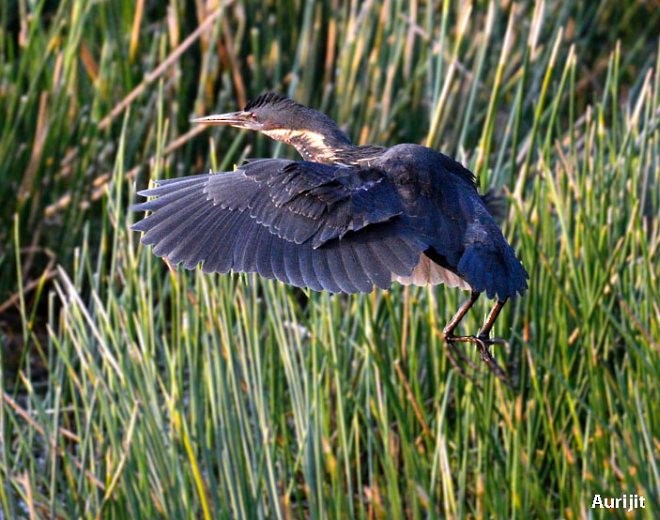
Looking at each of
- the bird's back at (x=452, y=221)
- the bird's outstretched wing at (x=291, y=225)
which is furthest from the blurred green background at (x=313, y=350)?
the bird's back at (x=452, y=221)

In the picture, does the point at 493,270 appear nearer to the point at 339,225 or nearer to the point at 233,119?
the point at 339,225

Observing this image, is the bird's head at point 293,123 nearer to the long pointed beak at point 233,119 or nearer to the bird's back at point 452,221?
the long pointed beak at point 233,119

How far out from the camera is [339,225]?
2305 millimetres

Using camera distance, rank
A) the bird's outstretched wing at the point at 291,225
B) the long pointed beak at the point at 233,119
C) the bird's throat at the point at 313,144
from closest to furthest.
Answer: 1. the bird's outstretched wing at the point at 291,225
2. the bird's throat at the point at 313,144
3. the long pointed beak at the point at 233,119

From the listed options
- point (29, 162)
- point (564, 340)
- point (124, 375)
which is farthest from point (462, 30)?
point (29, 162)

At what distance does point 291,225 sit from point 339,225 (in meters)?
0.09

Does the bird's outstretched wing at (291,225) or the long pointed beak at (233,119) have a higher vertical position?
the long pointed beak at (233,119)

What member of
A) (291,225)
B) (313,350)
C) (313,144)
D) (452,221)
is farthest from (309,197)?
(313,350)

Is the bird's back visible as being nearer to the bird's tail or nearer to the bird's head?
the bird's tail

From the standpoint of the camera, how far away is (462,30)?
131 inches

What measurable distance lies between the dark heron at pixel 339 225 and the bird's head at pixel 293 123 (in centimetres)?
17

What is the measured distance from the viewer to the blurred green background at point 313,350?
2.66 meters

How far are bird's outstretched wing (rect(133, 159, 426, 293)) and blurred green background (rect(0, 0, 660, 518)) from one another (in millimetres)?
104

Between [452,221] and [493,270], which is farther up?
[452,221]
